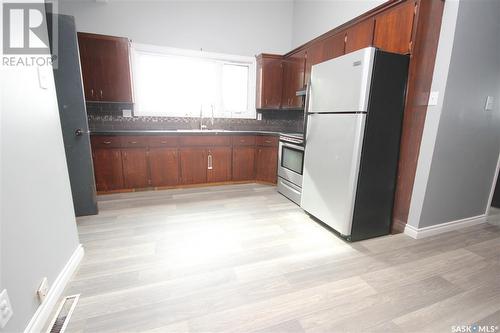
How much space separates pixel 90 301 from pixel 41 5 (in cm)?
185

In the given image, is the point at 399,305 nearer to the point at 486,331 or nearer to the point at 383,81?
the point at 486,331

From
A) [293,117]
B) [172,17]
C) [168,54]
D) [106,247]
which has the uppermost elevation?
[172,17]

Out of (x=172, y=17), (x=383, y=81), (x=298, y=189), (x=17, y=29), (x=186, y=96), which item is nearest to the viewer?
(x=17, y=29)

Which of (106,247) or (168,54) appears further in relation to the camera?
(168,54)

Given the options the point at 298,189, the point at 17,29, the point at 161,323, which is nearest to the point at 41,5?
the point at 17,29

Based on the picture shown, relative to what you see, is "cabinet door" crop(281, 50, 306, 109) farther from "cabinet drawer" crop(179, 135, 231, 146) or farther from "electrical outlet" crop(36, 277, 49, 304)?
"electrical outlet" crop(36, 277, 49, 304)

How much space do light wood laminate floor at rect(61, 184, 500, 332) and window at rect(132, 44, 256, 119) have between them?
206 cm

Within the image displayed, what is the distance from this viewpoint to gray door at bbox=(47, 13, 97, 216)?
2118 mm

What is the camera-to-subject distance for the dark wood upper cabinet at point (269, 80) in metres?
3.87

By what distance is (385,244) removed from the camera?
2.04 meters

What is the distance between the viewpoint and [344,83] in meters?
1.92

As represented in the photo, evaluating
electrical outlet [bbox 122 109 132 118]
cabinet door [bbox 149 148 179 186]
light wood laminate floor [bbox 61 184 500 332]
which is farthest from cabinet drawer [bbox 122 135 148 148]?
light wood laminate floor [bbox 61 184 500 332]

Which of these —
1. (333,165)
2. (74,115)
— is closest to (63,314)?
(74,115)

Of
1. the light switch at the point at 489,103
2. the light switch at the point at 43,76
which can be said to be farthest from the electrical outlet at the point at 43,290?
the light switch at the point at 489,103
